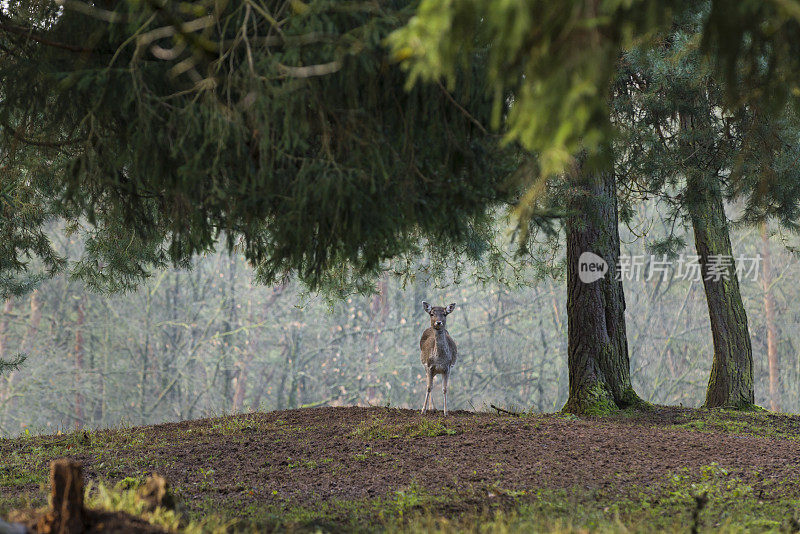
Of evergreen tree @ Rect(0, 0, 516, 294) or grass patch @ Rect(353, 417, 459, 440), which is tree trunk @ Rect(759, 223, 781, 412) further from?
evergreen tree @ Rect(0, 0, 516, 294)

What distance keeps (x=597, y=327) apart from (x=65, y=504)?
743 centimetres

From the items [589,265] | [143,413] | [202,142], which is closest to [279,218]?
[202,142]

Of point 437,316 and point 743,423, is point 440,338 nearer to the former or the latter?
point 437,316

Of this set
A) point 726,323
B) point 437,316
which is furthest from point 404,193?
point 726,323

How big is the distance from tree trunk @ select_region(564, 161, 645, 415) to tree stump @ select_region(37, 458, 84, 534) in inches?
283

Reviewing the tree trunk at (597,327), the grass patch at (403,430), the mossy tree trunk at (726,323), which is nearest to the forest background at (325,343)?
the mossy tree trunk at (726,323)

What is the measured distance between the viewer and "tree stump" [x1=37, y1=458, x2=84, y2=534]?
10.9 feet

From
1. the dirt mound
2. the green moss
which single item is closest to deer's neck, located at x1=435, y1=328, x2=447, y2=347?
the dirt mound

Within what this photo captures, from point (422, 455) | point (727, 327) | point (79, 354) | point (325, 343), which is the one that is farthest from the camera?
point (325, 343)

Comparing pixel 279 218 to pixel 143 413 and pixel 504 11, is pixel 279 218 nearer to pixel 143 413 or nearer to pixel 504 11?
pixel 504 11

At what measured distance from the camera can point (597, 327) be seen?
31.6 feet

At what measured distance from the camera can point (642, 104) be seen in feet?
31.3

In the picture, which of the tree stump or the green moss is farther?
the green moss

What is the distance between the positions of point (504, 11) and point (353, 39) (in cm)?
156
